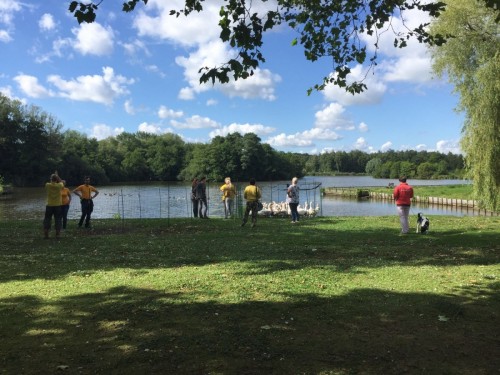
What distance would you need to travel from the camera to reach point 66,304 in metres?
6.19

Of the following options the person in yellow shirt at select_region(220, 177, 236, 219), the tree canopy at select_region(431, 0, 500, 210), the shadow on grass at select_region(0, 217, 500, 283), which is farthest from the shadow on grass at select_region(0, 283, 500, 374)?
the tree canopy at select_region(431, 0, 500, 210)

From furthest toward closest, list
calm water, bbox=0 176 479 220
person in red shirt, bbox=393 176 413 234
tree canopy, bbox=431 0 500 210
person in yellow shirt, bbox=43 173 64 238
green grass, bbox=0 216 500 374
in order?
calm water, bbox=0 176 479 220, tree canopy, bbox=431 0 500 210, person in red shirt, bbox=393 176 413 234, person in yellow shirt, bbox=43 173 64 238, green grass, bbox=0 216 500 374

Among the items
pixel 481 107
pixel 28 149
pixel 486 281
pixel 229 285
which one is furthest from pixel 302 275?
pixel 28 149

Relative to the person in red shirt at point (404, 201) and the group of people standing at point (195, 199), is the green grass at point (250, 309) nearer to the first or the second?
the group of people standing at point (195, 199)

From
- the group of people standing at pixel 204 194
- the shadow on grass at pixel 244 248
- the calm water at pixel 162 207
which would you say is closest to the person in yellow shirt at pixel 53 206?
the shadow on grass at pixel 244 248

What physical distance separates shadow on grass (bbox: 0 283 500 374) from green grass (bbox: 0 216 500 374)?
0.02m

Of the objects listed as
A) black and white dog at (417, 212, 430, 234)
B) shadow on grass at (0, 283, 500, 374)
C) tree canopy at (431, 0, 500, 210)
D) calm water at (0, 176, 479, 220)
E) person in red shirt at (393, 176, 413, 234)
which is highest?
tree canopy at (431, 0, 500, 210)

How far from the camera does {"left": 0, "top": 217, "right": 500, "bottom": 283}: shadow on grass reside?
29.8 ft

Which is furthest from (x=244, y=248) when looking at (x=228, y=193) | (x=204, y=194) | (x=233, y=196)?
(x=233, y=196)

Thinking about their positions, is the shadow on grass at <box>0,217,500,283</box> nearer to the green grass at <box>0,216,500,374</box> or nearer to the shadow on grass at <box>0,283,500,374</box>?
the green grass at <box>0,216,500,374</box>

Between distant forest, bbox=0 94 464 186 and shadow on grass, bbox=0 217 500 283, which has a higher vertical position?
distant forest, bbox=0 94 464 186

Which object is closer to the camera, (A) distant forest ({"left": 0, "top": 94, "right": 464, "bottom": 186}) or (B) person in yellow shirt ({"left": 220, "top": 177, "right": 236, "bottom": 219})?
(B) person in yellow shirt ({"left": 220, "top": 177, "right": 236, "bottom": 219})

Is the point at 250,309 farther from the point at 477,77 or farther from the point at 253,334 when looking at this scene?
the point at 477,77

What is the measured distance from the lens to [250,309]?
5.90 m
